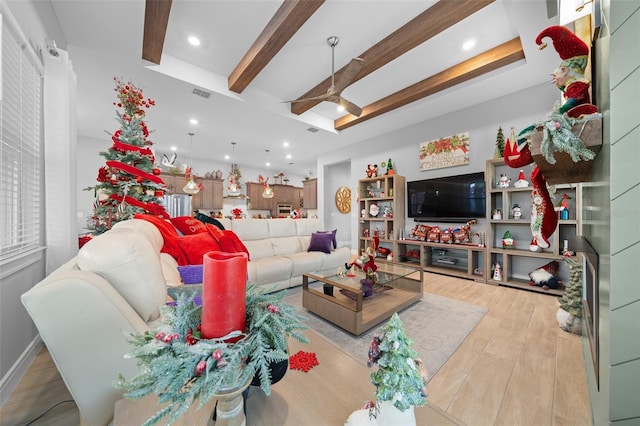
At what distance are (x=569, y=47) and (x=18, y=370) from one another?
3.32m

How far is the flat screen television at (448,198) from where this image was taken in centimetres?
360

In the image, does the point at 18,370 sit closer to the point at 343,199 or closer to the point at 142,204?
the point at 142,204

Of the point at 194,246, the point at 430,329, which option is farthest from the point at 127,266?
the point at 430,329

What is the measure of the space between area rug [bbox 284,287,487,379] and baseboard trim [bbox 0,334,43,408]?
1833 millimetres

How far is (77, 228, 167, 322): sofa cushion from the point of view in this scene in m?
0.84

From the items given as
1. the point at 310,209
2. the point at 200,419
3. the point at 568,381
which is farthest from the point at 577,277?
the point at 310,209

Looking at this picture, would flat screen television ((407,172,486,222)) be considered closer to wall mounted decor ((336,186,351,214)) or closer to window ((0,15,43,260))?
wall mounted decor ((336,186,351,214))

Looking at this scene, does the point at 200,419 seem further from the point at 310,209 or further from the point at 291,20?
the point at 310,209

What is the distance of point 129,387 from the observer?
1.32ft

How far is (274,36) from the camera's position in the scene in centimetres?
226

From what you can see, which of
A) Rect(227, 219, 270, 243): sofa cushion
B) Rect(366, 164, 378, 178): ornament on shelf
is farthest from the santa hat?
Rect(366, 164, 378, 178): ornament on shelf

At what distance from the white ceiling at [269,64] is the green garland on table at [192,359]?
8.68 ft

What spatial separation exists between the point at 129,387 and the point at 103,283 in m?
0.54

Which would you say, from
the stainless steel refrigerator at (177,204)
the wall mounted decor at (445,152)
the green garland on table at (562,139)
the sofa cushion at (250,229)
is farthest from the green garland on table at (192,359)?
the stainless steel refrigerator at (177,204)
